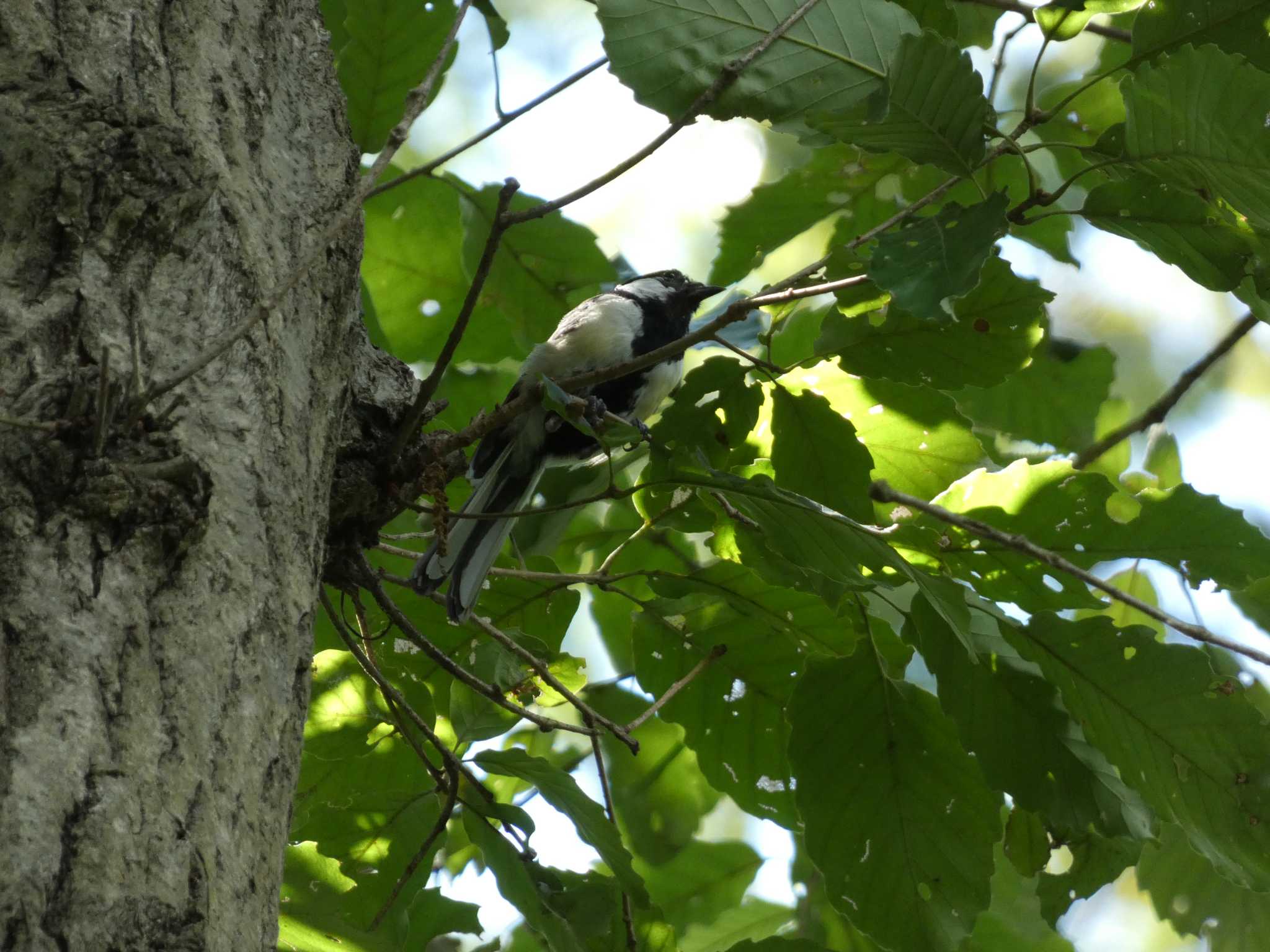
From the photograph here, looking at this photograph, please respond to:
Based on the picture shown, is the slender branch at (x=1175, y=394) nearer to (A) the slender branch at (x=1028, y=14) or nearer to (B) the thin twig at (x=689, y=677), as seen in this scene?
(A) the slender branch at (x=1028, y=14)

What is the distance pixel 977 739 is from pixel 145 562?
124cm

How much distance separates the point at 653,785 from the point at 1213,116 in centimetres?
219

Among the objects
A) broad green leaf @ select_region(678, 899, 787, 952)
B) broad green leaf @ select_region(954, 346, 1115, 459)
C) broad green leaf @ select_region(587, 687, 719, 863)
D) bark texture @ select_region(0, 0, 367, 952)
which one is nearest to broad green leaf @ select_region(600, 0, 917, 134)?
bark texture @ select_region(0, 0, 367, 952)

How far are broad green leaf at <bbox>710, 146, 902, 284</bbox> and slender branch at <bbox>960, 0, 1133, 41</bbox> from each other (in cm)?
48

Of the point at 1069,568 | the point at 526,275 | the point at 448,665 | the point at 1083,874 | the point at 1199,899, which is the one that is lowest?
the point at 1199,899

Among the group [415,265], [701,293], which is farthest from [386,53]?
[701,293]

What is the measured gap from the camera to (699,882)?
10.0ft

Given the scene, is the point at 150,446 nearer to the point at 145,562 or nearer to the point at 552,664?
the point at 145,562

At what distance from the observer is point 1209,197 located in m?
1.52

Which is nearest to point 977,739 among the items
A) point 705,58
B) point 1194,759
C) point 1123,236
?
point 1194,759

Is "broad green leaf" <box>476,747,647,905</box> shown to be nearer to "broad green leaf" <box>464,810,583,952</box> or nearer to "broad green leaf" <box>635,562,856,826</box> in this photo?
"broad green leaf" <box>464,810,583,952</box>

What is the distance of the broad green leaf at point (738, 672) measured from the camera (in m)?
2.23

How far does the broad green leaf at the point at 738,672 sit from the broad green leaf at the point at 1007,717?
1.51ft

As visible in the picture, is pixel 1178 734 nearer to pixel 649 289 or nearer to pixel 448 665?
pixel 448 665
